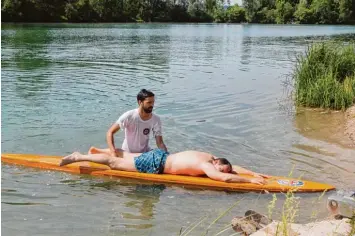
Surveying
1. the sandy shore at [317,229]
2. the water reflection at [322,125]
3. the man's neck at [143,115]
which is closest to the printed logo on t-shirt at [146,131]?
the man's neck at [143,115]

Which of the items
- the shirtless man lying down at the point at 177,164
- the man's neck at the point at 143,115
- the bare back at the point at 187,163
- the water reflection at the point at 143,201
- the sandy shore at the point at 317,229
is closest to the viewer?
the sandy shore at the point at 317,229

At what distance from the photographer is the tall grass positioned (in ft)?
40.3

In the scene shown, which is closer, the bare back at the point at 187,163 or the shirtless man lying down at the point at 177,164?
the shirtless man lying down at the point at 177,164

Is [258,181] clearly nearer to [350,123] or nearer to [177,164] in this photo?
[177,164]

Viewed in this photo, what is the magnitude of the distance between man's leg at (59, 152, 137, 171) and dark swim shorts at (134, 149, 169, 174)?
0.36 feet

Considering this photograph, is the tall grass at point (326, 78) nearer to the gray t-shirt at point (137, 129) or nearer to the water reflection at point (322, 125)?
the water reflection at point (322, 125)

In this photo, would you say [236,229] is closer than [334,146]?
Yes

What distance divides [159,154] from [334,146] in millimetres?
3967

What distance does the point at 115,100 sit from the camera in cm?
1376

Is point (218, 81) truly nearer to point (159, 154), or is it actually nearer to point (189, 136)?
point (189, 136)

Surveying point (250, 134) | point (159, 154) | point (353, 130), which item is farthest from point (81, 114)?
point (353, 130)

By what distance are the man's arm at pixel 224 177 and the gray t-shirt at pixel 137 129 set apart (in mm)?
940

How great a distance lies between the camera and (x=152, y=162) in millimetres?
7152

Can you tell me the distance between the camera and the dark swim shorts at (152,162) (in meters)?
7.12
